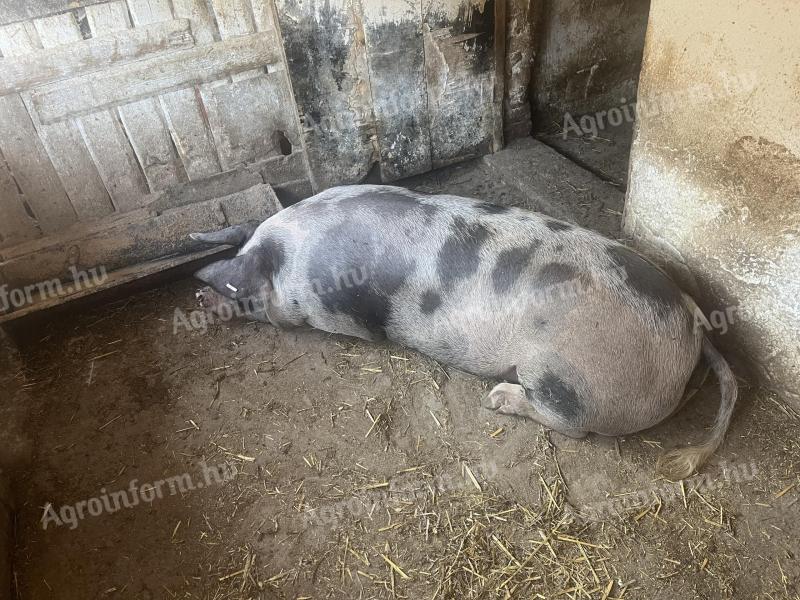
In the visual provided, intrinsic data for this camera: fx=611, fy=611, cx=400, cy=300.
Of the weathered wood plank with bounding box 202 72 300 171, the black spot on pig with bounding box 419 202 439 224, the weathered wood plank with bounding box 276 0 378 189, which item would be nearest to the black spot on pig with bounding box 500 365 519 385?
the black spot on pig with bounding box 419 202 439 224

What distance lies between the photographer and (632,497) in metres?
2.40

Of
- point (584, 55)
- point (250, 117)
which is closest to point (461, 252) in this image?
point (250, 117)

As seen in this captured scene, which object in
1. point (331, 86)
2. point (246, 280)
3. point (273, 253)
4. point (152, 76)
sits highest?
point (152, 76)

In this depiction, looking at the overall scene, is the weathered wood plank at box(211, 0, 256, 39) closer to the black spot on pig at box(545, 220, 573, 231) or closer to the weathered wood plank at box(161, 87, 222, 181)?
the weathered wood plank at box(161, 87, 222, 181)

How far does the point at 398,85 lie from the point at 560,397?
218 cm

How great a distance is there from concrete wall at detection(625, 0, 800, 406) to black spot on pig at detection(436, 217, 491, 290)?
920 millimetres

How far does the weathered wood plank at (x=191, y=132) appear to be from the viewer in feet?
10.8

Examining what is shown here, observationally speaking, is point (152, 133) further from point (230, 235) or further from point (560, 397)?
point (560, 397)

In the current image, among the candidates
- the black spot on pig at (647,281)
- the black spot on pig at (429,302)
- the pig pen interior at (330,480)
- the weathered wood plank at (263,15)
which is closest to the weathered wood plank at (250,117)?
the weathered wood plank at (263,15)

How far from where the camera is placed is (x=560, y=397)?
7.96ft

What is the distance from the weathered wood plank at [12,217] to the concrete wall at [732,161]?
3.15 meters

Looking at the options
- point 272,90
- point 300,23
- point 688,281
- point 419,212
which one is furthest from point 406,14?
point 688,281

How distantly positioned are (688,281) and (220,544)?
2300 mm

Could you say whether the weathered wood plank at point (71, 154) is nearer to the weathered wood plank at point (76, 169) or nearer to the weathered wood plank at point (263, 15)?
the weathered wood plank at point (76, 169)
